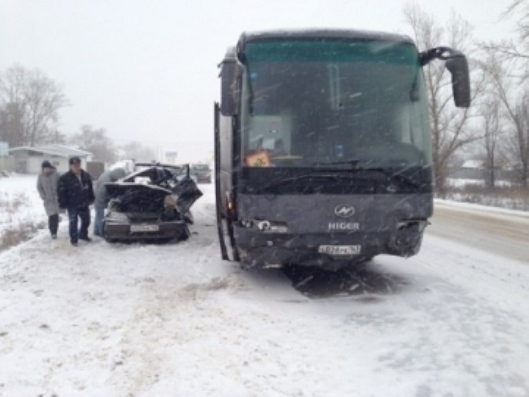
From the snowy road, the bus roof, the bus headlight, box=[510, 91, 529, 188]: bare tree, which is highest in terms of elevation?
box=[510, 91, 529, 188]: bare tree

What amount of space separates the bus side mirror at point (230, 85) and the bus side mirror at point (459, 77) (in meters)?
2.83

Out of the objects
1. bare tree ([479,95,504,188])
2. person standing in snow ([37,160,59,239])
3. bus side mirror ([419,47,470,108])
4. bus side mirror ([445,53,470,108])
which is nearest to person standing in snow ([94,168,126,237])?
person standing in snow ([37,160,59,239])

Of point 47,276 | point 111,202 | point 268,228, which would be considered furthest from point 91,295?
point 111,202

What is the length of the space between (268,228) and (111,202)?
5.26 metres

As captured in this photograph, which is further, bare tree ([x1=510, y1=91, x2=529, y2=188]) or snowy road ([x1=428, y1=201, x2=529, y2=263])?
bare tree ([x1=510, y1=91, x2=529, y2=188])

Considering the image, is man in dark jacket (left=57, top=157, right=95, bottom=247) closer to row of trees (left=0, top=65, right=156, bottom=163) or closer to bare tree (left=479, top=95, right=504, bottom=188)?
bare tree (left=479, top=95, right=504, bottom=188)

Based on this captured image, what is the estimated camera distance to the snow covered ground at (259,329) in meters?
3.81

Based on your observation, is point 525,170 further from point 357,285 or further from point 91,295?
point 91,295

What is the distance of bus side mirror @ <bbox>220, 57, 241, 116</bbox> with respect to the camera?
19.2 feet

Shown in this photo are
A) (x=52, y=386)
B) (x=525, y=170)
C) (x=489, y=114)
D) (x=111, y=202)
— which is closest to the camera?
(x=52, y=386)

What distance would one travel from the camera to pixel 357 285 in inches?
270

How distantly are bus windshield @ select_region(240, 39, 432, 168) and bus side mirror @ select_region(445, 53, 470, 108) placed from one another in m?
0.50

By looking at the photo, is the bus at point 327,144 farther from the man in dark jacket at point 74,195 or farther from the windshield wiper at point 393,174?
the man in dark jacket at point 74,195

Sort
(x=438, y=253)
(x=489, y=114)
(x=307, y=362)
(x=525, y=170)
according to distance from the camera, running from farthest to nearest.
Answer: (x=489, y=114) → (x=525, y=170) → (x=438, y=253) → (x=307, y=362)
